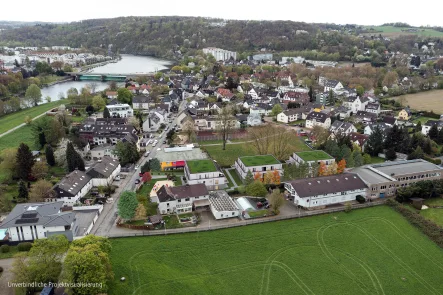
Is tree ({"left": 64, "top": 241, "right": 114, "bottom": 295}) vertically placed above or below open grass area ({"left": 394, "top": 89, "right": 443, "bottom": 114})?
below

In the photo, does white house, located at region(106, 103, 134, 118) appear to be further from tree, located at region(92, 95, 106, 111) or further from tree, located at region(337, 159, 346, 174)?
tree, located at region(337, 159, 346, 174)

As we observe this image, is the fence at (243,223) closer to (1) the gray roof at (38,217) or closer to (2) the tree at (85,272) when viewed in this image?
(1) the gray roof at (38,217)

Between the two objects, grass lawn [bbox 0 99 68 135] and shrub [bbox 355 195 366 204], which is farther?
grass lawn [bbox 0 99 68 135]

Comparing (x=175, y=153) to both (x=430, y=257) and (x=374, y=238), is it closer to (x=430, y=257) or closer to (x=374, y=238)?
(x=374, y=238)

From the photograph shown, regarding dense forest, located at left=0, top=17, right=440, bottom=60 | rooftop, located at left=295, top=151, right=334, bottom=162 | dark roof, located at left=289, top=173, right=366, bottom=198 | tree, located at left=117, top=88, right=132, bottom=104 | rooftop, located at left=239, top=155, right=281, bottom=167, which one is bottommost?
dark roof, located at left=289, top=173, right=366, bottom=198

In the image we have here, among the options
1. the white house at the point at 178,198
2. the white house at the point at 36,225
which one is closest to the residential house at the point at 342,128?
the white house at the point at 178,198

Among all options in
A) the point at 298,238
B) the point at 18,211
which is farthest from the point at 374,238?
the point at 18,211

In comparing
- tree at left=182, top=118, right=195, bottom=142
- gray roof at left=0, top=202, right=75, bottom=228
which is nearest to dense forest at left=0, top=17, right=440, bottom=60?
tree at left=182, top=118, right=195, bottom=142
